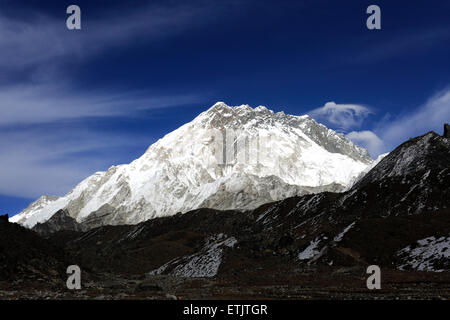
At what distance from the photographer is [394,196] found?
12362 centimetres

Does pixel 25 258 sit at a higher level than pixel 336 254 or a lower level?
higher

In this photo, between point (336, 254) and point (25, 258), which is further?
point (336, 254)

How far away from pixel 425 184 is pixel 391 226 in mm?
47308

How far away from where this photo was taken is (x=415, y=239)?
235 ft

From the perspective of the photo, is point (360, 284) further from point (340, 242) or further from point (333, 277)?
point (340, 242)

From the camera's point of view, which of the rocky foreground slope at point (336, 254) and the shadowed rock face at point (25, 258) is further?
the shadowed rock face at point (25, 258)

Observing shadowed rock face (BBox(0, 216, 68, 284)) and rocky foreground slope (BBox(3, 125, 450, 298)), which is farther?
shadowed rock face (BBox(0, 216, 68, 284))

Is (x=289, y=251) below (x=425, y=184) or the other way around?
below
